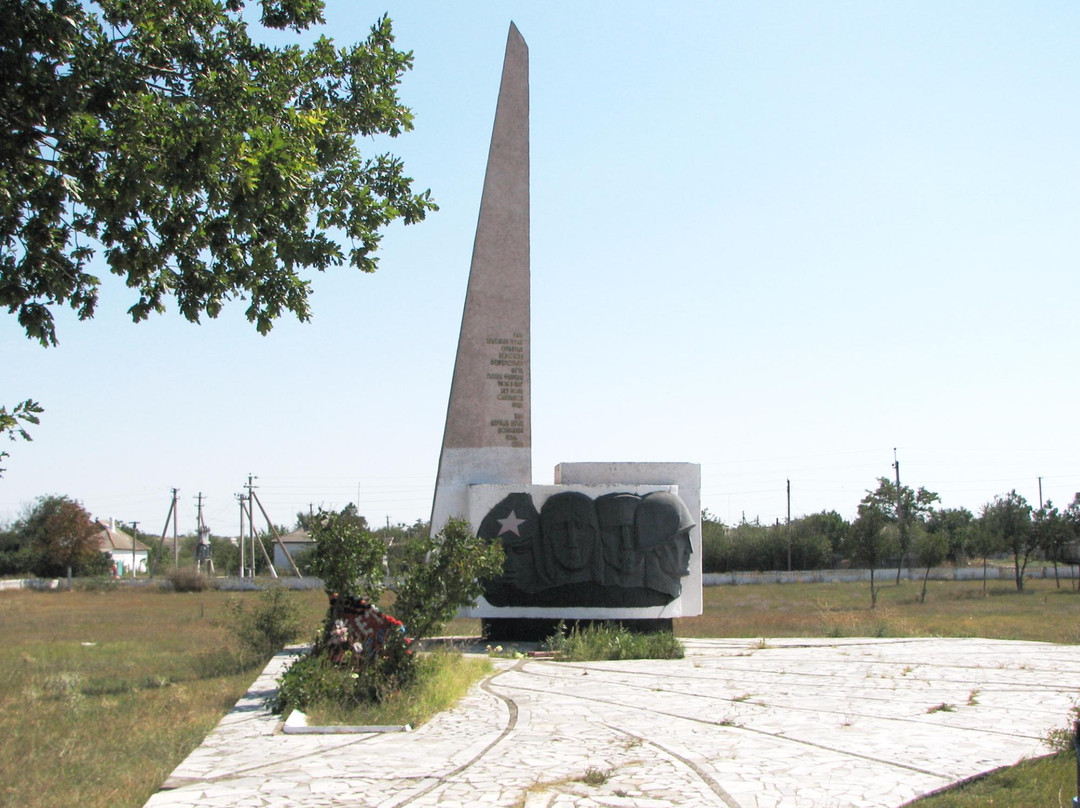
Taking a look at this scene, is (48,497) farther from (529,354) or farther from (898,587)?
(529,354)

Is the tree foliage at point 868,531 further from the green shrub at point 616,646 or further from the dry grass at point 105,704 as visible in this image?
Result: the green shrub at point 616,646

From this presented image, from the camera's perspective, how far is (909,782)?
7043mm

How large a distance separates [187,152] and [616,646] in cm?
1074

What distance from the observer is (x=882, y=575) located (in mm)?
56125

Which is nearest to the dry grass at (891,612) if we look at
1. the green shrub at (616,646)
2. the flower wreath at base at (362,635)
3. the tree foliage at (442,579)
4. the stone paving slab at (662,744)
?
the green shrub at (616,646)

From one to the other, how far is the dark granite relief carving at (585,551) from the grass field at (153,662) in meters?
4.06

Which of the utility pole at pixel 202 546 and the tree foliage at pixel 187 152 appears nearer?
the tree foliage at pixel 187 152

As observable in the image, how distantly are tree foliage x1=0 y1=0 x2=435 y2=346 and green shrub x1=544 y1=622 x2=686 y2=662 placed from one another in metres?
7.90

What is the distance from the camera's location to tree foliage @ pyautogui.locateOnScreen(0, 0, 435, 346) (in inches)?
269

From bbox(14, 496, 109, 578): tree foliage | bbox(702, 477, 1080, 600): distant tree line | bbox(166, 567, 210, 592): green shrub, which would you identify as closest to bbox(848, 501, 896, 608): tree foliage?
bbox(702, 477, 1080, 600): distant tree line

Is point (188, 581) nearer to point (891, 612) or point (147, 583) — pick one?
point (147, 583)

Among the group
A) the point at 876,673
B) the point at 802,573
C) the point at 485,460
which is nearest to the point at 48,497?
the point at 802,573

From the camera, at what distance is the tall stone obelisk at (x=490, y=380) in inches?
706

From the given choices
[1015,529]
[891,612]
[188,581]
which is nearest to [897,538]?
[1015,529]
